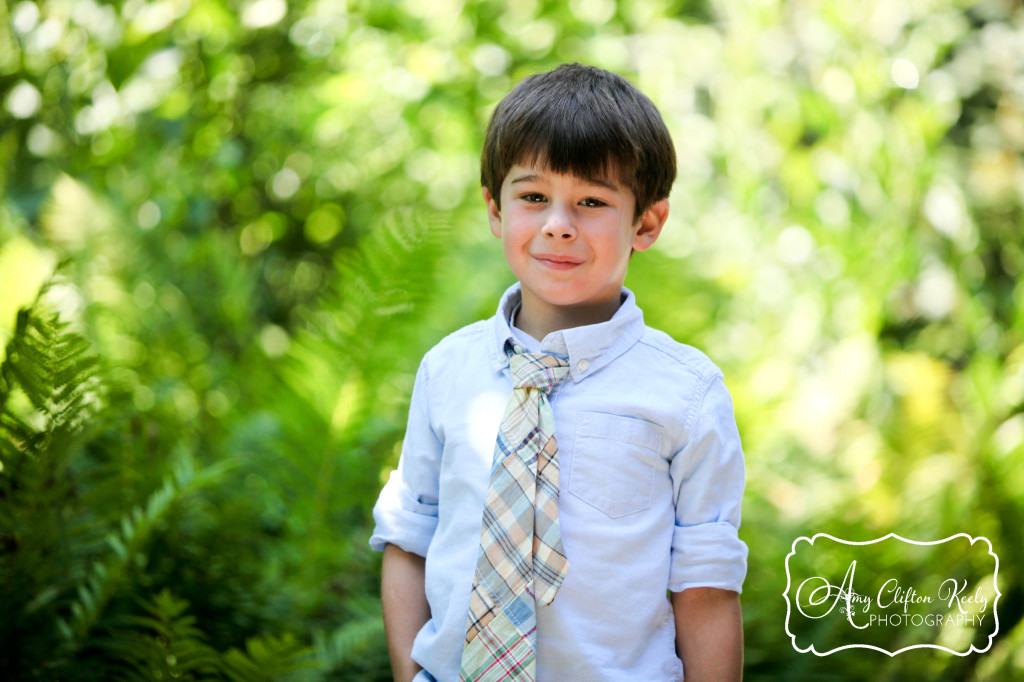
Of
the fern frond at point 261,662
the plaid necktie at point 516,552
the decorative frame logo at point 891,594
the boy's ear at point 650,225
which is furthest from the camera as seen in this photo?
the decorative frame logo at point 891,594

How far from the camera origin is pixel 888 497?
3.04 m

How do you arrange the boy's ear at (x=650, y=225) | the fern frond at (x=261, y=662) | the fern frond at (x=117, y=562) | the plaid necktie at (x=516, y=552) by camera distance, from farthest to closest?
the fern frond at (x=117, y=562)
the fern frond at (x=261, y=662)
the boy's ear at (x=650, y=225)
the plaid necktie at (x=516, y=552)

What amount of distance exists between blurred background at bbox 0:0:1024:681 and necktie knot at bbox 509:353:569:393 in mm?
819

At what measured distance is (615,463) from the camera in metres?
1.33

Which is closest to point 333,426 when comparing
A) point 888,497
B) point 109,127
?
point 109,127

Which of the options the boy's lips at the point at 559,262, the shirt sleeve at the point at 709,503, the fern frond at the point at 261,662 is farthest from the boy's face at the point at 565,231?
the fern frond at the point at 261,662

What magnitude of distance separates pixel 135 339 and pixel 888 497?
2.59m

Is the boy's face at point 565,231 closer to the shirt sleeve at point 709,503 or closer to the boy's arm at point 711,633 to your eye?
the shirt sleeve at point 709,503

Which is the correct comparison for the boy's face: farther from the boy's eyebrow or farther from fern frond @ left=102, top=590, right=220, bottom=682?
fern frond @ left=102, top=590, right=220, bottom=682

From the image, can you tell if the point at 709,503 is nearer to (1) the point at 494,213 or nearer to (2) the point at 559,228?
(2) the point at 559,228

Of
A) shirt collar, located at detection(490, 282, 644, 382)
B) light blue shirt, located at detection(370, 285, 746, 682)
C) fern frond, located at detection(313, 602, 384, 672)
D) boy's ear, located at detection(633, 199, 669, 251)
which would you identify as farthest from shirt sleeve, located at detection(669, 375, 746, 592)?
fern frond, located at detection(313, 602, 384, 672)

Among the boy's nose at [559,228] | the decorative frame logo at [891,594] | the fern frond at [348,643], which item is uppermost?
the boy's nose at [559,228]

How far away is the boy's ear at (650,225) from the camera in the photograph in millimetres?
1465

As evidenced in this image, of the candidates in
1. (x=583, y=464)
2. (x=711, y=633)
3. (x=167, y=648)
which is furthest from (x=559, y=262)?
(x=167, y=648)
